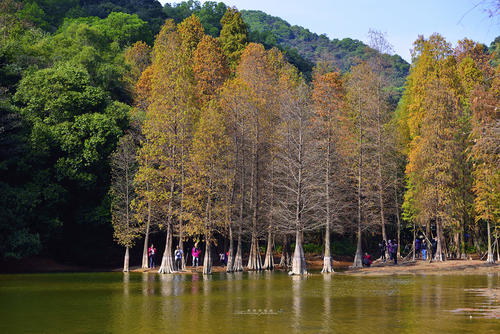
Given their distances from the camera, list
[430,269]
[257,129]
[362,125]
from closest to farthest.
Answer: [430,269], [257,129], [362,125]

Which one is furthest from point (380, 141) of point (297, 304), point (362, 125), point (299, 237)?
point (297, 304)

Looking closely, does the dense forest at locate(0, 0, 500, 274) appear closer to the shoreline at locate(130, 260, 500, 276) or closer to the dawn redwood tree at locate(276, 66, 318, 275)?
the dawn redwood tree at locate(276, 66, 318, 275)

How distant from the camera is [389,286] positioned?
112 feet

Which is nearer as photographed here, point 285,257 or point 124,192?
point 124,192

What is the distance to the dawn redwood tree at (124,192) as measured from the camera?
2162 inches

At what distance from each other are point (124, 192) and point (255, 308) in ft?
115

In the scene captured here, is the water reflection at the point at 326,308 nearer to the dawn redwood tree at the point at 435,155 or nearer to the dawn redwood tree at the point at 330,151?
the dawn redwood tree at the point at 330,151

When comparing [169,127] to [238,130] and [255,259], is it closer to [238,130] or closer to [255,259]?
[238,130]

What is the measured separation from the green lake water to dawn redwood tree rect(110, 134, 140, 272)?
19.2 m

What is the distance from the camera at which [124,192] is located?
56.3 metres

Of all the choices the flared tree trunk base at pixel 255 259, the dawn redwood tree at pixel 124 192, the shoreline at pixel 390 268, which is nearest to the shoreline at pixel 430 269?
the shoreline at pixel 390 268

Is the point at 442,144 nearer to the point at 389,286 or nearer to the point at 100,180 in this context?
the point at 389,286

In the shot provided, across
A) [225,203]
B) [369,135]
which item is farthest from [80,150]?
[369,135]

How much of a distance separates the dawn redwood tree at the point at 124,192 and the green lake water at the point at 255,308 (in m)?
19.2
